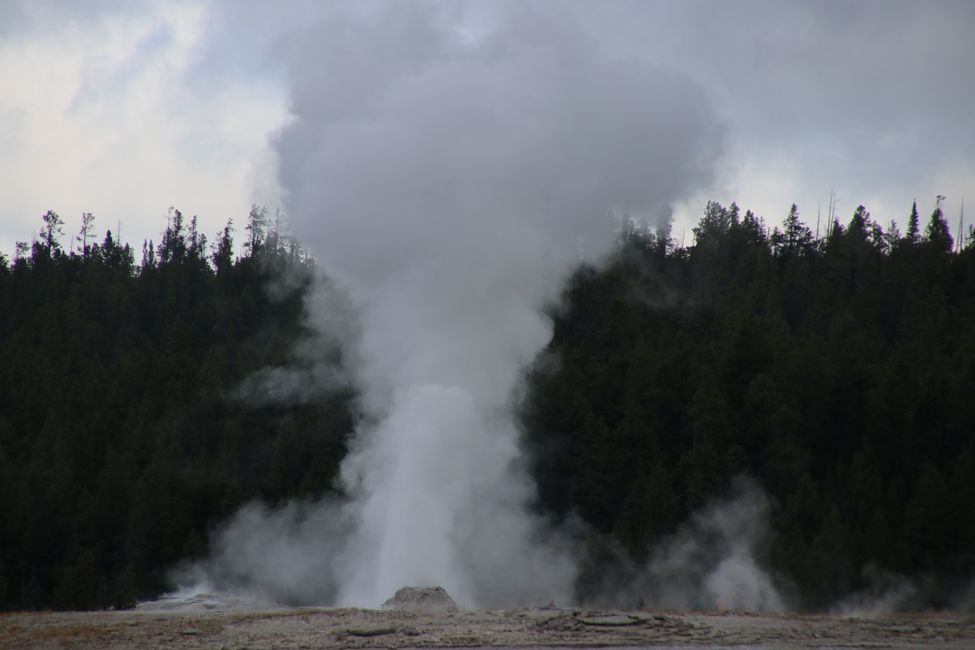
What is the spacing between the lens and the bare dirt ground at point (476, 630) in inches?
811

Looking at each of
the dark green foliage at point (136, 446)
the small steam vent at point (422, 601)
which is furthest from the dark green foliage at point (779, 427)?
the small steam vent at point (422, 601)

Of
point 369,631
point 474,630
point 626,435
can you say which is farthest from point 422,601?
point 626,435

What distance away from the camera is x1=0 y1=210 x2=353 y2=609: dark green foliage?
149ft

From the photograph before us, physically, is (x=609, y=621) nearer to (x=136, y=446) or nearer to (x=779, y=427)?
(x=779, y=427)

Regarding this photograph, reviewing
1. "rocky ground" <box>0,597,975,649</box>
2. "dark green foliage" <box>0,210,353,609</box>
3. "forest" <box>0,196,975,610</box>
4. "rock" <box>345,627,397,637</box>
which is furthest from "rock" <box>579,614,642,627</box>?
"dark green foliage" <box>0,210,353,609</box>

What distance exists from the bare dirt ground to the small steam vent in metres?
0.87

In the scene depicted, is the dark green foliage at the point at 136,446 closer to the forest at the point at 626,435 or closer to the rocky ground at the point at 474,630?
the forest at the point at 626,435

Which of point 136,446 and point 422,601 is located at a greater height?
point 136,446

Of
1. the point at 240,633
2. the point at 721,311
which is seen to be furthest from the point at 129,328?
the point at 240,633

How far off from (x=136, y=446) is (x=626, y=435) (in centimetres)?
2259

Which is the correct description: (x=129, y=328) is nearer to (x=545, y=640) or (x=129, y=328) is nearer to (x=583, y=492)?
(x=583, y=492)

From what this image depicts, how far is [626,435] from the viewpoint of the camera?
45531 mm

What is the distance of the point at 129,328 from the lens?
259 feet

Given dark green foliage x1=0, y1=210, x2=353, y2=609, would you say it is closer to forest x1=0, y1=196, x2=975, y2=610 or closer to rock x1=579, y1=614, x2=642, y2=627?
forest x1=0, y1=196, x2=975, y2=610
